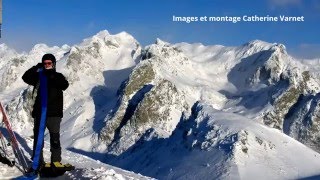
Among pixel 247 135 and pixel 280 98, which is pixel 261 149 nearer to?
pixel 247 135

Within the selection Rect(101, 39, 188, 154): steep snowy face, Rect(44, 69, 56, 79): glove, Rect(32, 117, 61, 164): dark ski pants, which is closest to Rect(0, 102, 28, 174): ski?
Rect(32, 117, 61, 164): dark ski pants

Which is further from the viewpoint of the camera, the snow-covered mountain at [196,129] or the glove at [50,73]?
the snow-covered mountain at [196,129]

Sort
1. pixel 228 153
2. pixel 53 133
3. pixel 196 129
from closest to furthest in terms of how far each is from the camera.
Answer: pixel 53 133 < pixel 228 153 < pixel 196 129

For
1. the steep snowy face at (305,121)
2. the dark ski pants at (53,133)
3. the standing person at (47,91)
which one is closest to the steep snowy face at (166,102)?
the steep snowy face at (305,121)

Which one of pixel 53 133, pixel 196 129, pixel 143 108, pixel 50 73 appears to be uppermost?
pixel 143 108

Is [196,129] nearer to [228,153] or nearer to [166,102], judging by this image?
[228,153]

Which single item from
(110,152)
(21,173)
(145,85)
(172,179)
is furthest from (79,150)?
(21,173)

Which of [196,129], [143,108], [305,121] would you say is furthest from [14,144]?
[143,108]

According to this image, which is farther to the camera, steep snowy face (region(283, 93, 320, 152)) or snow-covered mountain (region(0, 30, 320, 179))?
steep snowy face (region(283, 93, 320, 152))

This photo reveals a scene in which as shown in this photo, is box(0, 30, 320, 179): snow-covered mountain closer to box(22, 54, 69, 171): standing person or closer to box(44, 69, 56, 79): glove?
box(22, 54, 69, 171): standing person

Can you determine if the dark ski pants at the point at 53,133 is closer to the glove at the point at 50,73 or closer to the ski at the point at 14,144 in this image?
the glove at the point at 50,73

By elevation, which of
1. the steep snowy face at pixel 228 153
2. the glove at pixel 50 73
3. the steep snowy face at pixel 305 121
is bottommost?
the steep snowy face at pixel 228 153
